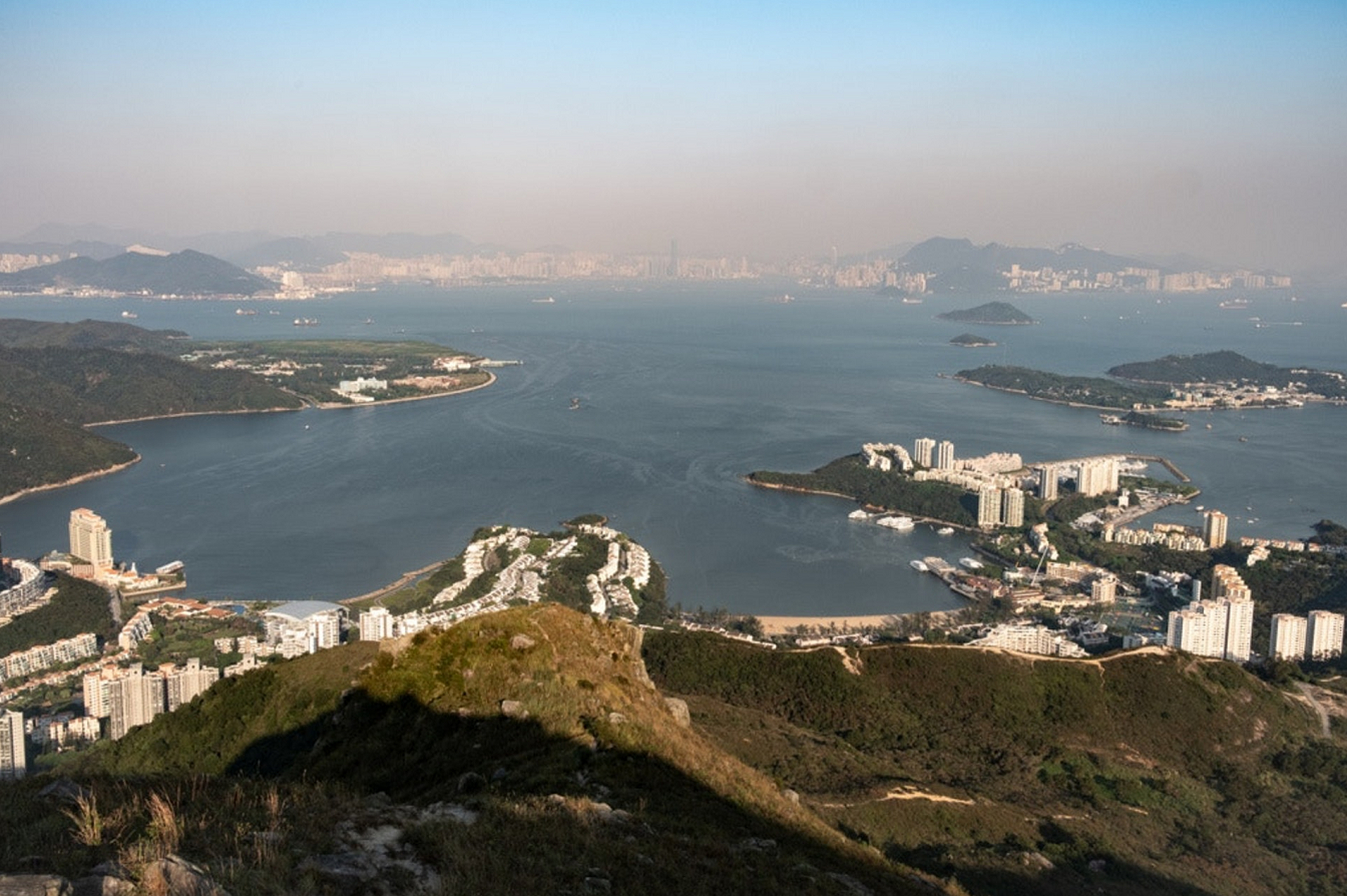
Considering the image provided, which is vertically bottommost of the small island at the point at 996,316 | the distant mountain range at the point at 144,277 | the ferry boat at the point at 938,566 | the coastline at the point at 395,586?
the ferry boat at the point at 938,566

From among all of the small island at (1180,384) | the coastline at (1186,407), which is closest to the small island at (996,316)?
the small island at (1180,384)

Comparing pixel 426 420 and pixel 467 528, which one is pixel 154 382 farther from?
pixel 467 528

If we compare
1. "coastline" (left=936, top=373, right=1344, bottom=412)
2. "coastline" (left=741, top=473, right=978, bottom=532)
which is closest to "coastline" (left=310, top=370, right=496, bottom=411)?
"coastline" (left=741, top=473, right=978, bottom=532)

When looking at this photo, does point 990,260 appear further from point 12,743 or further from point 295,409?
point 12,743

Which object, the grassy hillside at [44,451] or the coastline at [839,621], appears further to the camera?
the grassy hillside at [44,451]

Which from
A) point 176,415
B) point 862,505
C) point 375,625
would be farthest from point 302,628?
point 176,415

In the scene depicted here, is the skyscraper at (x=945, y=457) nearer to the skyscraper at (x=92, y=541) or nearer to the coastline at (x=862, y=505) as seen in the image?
the coastline at (x=862, y=505)

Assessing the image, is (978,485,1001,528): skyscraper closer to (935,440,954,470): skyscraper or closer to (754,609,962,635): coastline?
(935,440,954,470): skyscraper

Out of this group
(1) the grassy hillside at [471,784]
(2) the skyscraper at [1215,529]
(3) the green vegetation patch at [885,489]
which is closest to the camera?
(1) the grassy hillside at [471,784]
